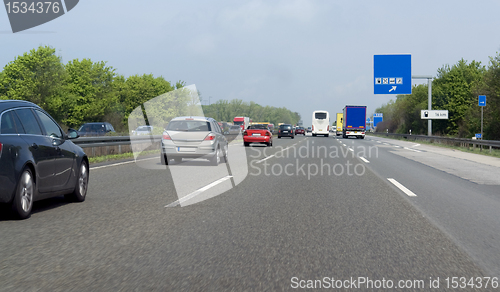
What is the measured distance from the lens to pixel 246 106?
170 metres

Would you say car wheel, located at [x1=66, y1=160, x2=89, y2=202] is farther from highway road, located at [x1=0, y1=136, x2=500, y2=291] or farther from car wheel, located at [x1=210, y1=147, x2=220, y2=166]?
car wheel, located at [x1=210, y1=147, x2=220, y2=166]

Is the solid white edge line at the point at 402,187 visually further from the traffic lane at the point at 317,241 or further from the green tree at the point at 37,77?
the green tree at the point at 37,77

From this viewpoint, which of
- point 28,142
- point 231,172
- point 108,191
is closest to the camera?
point 28,142

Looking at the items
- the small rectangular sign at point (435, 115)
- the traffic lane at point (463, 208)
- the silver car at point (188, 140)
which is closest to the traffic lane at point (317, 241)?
the traffic lane at point (463, 208)

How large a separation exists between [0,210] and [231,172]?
693 cm

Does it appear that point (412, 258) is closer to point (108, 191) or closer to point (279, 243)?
point (279, 243)

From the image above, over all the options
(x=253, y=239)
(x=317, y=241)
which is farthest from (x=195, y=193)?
(x=317, y=241)

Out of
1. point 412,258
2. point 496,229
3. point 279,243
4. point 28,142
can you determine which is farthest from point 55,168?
point 496,229

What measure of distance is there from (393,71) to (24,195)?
3316cm

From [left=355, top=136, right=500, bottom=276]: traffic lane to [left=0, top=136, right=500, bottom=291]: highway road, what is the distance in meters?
0.02

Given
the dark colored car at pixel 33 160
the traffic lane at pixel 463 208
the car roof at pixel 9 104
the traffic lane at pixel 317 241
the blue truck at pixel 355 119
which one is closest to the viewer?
the traffic lane at pixel 317 241

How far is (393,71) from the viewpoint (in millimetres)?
35406

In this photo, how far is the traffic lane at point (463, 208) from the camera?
15.5 ft

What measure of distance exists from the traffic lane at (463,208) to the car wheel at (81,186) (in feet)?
17.8
